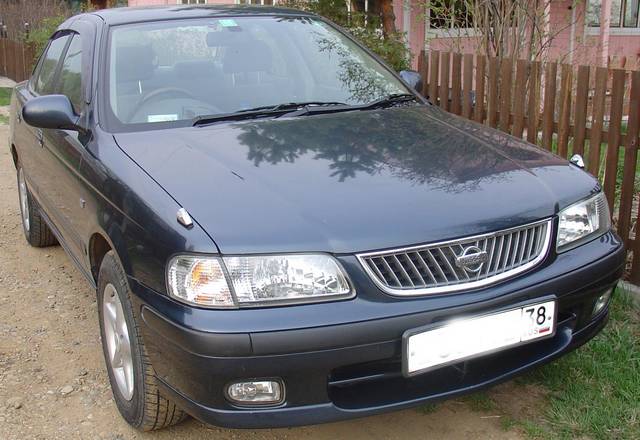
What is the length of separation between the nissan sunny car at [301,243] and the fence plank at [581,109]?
42.9 inches

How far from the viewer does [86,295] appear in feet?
14.6

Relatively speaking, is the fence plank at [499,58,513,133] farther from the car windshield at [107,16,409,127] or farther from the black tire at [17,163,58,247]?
the black tire at [17,163,58,247]

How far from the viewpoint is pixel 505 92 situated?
485cm

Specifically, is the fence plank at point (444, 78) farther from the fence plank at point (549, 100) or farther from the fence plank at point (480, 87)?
the fence plank at point (549, 100)

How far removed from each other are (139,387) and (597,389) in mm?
1927

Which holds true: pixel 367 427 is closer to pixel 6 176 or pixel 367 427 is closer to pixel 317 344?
pixel 317 344

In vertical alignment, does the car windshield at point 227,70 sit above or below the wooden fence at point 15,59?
above

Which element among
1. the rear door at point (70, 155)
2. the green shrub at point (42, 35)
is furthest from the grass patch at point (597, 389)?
the green shrub at point (42, 35)

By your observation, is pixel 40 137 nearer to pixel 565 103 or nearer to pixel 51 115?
pixel 51 115

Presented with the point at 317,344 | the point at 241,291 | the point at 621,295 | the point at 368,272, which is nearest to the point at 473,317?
the point at 368,272

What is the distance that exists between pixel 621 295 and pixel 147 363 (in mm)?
2610

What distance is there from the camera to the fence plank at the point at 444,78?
214 inches

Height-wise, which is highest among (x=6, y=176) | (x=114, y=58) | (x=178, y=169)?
(x=114, y=58)

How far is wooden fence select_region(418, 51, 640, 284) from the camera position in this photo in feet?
13.4
